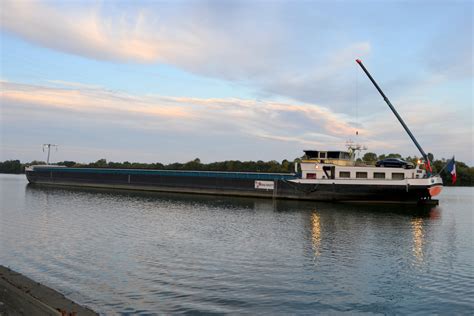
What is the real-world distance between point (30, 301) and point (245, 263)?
11562 mm

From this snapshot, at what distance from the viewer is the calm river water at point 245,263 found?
15.6 meters

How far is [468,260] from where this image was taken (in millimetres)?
23500

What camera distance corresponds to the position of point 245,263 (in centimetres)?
2155

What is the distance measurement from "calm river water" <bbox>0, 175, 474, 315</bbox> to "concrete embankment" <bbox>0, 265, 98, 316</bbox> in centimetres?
171

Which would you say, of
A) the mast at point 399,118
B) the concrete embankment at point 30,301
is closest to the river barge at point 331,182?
the mast at point 399,118

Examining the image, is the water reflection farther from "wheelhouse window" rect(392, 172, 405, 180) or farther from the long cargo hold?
"wheelhouse window" rect(392, 172, 405, 180)

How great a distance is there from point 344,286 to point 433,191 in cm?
4554

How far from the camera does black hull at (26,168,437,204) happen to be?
188 feet

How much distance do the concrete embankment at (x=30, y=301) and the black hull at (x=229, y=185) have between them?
50.6m

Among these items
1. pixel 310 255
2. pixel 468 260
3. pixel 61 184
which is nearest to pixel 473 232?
pixel 468 260

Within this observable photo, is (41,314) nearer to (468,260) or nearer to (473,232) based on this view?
(468,260)

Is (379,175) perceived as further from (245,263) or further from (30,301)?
(30,301)

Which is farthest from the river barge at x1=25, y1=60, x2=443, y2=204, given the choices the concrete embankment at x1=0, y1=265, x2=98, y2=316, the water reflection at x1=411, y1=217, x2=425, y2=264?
the concrete embankment at x1=0, y1=265, x2=98, y2=316

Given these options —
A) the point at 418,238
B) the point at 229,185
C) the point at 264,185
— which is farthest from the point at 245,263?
the point at 229,185
